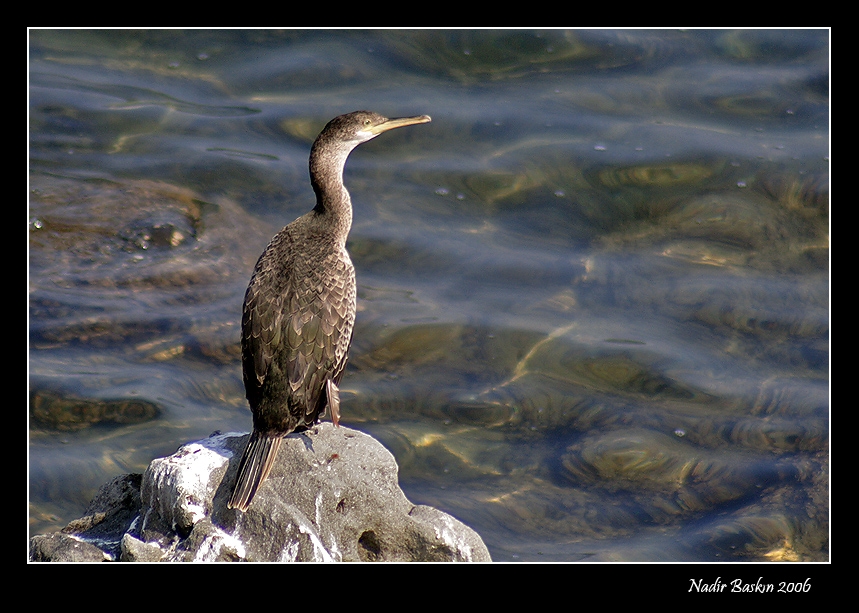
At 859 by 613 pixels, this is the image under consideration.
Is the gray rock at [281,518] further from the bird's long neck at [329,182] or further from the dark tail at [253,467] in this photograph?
the bird's long neck at [329,182]

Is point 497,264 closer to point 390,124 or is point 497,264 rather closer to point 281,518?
point 390,124

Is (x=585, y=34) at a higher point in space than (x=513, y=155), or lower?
higher

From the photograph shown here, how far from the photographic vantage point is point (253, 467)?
4453 mm

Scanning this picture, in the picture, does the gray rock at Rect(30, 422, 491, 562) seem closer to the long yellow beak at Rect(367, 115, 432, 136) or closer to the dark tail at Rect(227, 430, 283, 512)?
the dark tail at Rect(227, 430, 283, 512)

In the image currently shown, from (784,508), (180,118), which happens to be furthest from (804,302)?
(180,118)

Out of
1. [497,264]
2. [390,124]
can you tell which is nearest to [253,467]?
[390,124]

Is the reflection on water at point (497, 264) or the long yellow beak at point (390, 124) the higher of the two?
the long yellow beak at point (390, 124)

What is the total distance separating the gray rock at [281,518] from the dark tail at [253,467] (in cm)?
9

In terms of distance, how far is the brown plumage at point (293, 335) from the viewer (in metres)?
4.76

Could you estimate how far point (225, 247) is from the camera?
28.3ft

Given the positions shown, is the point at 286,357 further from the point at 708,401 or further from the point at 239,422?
the point at 708,401

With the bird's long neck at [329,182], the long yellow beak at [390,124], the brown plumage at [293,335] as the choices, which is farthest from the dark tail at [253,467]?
the long yellow beak at [390,124]

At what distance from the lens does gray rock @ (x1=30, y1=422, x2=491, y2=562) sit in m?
4.35

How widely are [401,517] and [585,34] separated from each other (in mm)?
8049
